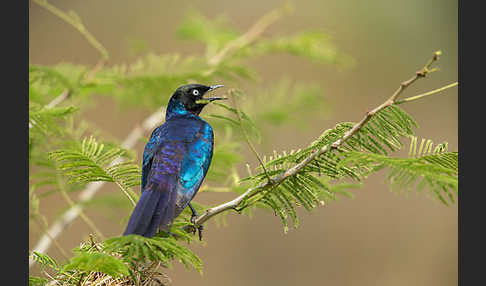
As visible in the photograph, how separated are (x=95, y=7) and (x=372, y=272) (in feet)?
15.5

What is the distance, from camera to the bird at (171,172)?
1478mm

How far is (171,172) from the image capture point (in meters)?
1.83

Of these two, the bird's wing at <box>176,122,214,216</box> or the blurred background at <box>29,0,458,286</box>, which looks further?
the blurred background at <box>29,0,458,286</box>

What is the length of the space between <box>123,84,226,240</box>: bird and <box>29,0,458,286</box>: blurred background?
260 centimetres

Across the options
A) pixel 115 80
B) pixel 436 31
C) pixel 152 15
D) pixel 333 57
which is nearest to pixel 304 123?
pixel 333 57

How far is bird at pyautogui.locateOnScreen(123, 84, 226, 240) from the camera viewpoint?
1478 millimetres

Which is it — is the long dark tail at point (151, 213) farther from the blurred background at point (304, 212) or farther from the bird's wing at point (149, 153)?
the blurred background at point (304, 212)

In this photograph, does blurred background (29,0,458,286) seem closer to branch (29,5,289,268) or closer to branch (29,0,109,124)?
branch (29,5,289,268)

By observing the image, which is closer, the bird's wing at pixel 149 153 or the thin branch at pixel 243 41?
the bird's wing at pixel 149 153

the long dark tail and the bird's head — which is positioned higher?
the bird's head

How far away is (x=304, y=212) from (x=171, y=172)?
378cm

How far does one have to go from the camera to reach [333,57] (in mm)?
3203

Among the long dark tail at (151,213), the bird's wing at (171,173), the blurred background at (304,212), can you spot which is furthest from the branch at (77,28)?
the blurred background at (304,212)

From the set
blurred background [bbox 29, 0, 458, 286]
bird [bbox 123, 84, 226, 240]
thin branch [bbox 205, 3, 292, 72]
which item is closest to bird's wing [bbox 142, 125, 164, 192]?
bird [bbox 123, 84, 226, 240]
